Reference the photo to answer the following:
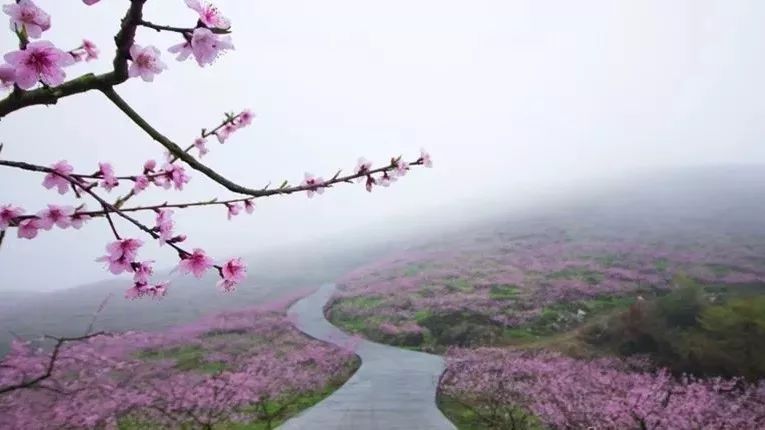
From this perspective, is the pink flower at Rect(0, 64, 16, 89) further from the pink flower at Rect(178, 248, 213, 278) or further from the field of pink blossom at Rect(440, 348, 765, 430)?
the field of pink blossom at Rect(440, 348, 765, 430)

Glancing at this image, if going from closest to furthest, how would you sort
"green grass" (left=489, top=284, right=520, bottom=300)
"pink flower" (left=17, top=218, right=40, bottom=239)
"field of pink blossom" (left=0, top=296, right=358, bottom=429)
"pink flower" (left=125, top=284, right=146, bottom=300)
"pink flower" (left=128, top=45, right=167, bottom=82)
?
"pink flower" (left=128, top=45, right=167, bottom=82) → "pink flower" (left=17, top=218, right=40, bottom=239) → "pink flower" (left=125, top=284, right=146, bottom=300) → "field of pink blossom" (left=0, top=296, right=358, bottom=429) → "green grass" (left=489, top=284, right=520, bottom=300)

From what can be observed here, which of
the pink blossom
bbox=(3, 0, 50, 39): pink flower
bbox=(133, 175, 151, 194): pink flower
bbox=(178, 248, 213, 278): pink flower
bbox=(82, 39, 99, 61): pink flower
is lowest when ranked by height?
the pink blossom

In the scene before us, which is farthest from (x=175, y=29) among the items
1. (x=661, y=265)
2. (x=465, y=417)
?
(x=661, y=265)

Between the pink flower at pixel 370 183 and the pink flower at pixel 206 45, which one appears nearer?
the pink flower at pixel 206 45

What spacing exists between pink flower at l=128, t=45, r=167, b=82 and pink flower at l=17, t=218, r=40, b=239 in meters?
0.87

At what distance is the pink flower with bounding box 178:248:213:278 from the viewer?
2.22 m

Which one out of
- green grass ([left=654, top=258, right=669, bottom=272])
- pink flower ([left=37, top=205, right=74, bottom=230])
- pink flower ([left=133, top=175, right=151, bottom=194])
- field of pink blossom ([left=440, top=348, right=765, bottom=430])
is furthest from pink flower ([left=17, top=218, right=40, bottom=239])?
green grass ([left=654, top=258, right=669, bottom=272])

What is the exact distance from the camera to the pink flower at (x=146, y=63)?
5.88ft

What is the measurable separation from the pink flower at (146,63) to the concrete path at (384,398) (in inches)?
379

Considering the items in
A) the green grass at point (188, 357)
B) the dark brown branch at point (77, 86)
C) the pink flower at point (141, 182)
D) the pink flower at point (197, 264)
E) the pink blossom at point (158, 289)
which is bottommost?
the green grass at point (188, 357)

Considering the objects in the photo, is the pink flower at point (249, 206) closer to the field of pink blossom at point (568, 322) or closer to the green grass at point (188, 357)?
the field of pink blossom at point (568, 322)

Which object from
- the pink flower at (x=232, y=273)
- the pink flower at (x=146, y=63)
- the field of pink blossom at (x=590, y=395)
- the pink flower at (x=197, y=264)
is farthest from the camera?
the field of pink blossom at (x=590, y=395)

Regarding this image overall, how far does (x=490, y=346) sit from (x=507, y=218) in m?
32.7

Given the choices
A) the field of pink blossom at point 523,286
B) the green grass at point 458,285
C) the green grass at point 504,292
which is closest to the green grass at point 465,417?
the field of pink blossom at point 523,286
